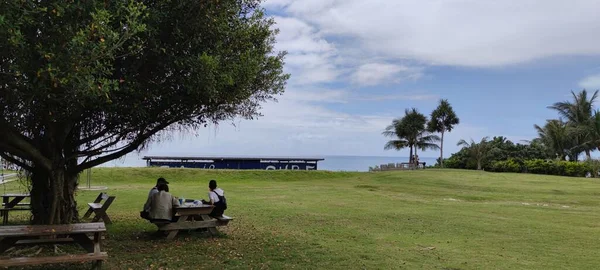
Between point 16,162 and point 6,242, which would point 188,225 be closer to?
point 6,242

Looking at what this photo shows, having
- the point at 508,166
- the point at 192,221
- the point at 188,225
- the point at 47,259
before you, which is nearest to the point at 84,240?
the point at 47,259

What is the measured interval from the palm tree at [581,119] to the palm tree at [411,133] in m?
15.9

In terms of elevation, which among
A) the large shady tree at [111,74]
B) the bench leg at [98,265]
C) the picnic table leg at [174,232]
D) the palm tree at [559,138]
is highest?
the palm tree at [559,138]

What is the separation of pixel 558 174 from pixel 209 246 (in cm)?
3973

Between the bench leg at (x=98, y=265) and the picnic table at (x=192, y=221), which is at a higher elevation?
the picnic table at (x=192, y=221)

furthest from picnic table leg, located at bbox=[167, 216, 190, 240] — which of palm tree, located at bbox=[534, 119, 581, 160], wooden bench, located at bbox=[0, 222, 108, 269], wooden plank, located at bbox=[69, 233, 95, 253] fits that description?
palm tree, located at bbox=[534, 119, 581, 160]

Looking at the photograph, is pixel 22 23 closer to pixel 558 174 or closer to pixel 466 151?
pixel 558 174

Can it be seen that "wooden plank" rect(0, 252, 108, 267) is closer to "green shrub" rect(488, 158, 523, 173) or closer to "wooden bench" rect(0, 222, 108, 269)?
"wooden bench" rect(0, 222, 108, 269)

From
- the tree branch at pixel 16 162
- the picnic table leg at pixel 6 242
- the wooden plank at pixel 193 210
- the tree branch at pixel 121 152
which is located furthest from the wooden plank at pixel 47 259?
the tree branch at pixel 16 162

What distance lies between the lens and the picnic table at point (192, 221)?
9.82 meters

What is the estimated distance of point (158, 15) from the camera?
21.9 feet

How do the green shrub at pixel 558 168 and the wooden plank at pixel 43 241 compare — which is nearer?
the wooden plank at pixel 43 241

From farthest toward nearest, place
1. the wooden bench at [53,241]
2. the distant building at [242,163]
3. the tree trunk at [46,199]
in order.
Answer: the distant building at [242,163] → the tree trunk at [46,199] → the wooden bench at [53,241]

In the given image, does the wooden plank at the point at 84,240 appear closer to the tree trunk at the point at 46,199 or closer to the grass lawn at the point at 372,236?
the grass lawn at the point at 372,236
